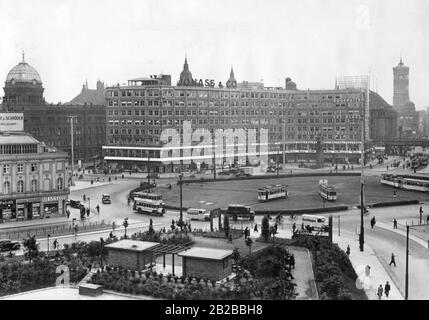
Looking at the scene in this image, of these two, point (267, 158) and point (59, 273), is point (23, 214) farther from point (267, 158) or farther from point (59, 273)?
point (267, 158)

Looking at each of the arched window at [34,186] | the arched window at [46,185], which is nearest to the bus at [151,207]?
the arched window at [46,185]

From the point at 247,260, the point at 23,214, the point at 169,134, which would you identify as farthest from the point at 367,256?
the point at 169,134

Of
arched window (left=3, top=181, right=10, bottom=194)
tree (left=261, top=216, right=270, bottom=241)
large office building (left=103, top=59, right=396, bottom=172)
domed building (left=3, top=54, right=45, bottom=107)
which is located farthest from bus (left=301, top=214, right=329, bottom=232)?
domed building (left=3, top=54, right=45, bottom=107)

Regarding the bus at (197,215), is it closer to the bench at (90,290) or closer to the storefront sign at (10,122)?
the storefront sign at (10,122)

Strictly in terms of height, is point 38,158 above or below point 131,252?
above

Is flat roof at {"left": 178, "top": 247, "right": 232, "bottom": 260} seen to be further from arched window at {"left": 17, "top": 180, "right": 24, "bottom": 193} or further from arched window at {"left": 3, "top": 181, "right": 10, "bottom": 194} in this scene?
arched window at {"left": 17, "top": 180, "right": 24, "bottom": 193}

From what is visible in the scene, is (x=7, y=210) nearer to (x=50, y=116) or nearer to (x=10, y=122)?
(x=10, y=122)
